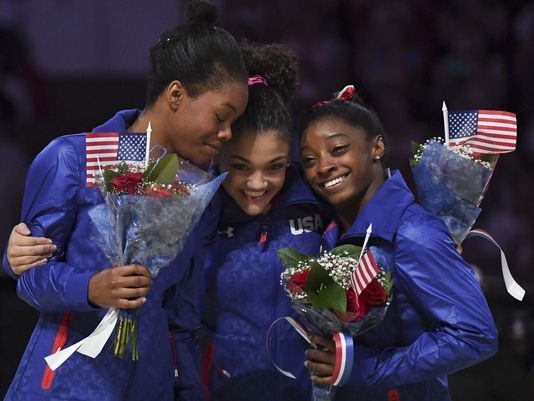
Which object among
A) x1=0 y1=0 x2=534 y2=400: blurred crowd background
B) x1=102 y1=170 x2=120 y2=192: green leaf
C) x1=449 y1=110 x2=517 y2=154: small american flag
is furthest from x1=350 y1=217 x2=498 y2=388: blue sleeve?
x1=0 y1=0 x2=534 y2=400: blurred crowd background

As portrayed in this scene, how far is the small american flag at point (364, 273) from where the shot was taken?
2.54 m

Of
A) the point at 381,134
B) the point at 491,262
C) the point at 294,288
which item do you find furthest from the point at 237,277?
the point at 491,262

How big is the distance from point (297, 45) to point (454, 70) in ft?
3.10

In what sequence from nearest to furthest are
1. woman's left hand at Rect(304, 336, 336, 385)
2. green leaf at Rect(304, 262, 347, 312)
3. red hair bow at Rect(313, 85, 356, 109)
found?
green leaf at Rect(304, 262, 347, 312), woman's left hand at Rect(304, 336, 336, 385), red hair bow at Rect(313, 85, 356, 109)

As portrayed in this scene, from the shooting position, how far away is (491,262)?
19.2 feet

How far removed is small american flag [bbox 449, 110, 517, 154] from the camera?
9.98 ft

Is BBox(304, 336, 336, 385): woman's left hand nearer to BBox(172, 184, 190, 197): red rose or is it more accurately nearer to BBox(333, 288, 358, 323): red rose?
BBox(333, 288, 358, 323): red rose

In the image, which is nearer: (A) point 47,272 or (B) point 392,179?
(A) point 47,272

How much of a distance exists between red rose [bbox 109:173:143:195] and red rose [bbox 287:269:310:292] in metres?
0.47

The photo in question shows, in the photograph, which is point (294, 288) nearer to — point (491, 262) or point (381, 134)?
point (381, 134)

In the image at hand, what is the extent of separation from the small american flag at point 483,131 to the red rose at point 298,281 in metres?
0.70

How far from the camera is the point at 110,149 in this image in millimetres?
2582

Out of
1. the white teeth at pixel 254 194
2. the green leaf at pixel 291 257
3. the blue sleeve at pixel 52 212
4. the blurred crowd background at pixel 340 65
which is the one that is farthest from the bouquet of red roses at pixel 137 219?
the blurred crowd background at pixel 340 65

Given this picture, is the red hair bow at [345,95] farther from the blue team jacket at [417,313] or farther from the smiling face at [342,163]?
the blue team jacket at [417,313]
